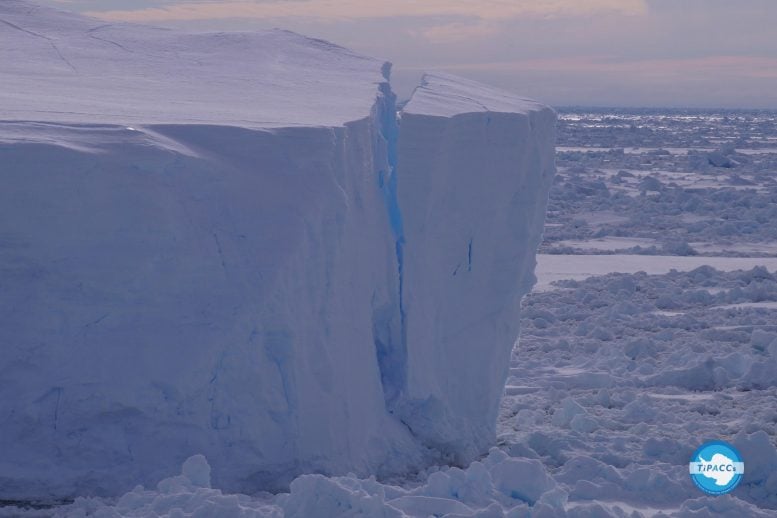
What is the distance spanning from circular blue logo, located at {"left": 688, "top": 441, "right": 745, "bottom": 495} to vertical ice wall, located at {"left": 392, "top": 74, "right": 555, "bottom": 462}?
989 millimetres

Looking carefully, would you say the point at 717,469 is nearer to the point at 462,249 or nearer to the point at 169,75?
the point at 462,249

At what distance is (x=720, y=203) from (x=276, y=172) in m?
13.7

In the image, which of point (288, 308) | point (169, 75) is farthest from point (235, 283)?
point (169, 75)

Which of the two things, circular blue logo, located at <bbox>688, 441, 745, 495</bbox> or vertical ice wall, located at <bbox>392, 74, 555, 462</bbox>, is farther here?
vertical ice wall, located at <bbox>392, 74, 555, 462</bbox>

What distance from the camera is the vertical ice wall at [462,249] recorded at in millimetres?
4910

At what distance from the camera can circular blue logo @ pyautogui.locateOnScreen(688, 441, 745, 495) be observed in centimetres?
458

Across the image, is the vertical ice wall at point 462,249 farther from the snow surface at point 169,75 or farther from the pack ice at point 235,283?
the snow surface at point 169,75

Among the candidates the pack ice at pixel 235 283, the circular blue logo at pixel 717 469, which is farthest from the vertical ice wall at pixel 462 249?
the circular blue logo at pixel 717 469

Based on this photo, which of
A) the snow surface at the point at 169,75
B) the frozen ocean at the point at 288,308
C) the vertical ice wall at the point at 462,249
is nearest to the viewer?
the frozen ocean at the point at 288,308

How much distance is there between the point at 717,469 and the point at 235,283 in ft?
7.51

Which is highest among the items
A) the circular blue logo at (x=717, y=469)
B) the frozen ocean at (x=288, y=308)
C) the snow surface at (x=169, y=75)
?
the snow surface at (x=169, y=75)

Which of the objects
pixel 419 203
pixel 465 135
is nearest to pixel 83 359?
pixel 419 203

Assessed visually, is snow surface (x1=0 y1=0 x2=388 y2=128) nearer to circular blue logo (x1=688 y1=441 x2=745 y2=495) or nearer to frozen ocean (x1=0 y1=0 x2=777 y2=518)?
frozen ocean (x1=0 y1=0 x2=777 y2=518)

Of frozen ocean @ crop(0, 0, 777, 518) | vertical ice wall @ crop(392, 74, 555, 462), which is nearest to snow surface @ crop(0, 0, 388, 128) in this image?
frozen ocean @ crop(0, 0, 777, 518)
